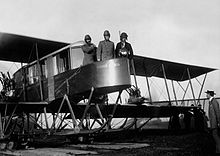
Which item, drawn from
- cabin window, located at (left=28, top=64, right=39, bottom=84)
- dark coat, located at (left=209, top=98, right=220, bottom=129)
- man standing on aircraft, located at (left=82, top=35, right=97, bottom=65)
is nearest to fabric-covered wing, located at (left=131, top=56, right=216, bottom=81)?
cabin window, located at (left=28, top=64, right=39, bottom=84)

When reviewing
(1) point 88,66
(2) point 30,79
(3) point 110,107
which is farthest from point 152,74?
(1) point 88,66

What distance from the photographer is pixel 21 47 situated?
12.3m

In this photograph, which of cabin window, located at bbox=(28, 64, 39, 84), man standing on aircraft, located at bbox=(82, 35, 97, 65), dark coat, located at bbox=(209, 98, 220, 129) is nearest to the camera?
dark coat, located at bbox=(209, 98, 220, 129)

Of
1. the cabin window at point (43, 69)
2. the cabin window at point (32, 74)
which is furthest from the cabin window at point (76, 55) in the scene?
the cabin window at point (32, 74)

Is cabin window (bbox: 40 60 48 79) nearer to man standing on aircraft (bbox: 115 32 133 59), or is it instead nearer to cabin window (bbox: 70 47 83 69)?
cabin window (bbox: 70 47 83 69)

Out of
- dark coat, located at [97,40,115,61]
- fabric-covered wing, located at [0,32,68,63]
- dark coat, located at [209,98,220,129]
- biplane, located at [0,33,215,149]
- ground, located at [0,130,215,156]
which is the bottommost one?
ground, located at [0,130,215,156]

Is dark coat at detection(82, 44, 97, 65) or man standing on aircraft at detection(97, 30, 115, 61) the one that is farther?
dark coat at detection(82, 44, 97, 65)

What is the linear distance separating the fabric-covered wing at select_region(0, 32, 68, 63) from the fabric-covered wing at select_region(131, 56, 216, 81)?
557 cm

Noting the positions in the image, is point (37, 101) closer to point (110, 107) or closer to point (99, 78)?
point (110, 107)

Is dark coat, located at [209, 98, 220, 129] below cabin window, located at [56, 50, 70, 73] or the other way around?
below

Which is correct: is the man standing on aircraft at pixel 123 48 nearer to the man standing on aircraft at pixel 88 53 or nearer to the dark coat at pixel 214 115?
the man standing on aircraft at pixel 88 53

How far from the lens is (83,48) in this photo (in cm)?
980

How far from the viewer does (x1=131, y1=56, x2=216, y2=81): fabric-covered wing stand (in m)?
17.2

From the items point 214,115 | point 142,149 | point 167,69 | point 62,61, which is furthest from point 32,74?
point 167,69
